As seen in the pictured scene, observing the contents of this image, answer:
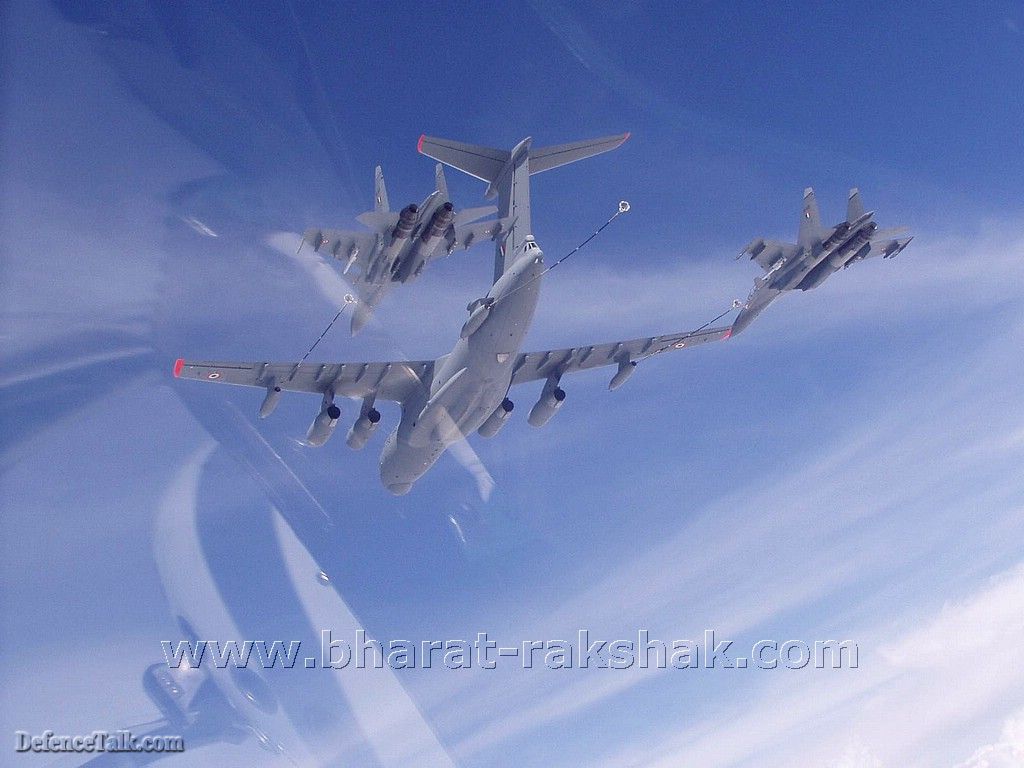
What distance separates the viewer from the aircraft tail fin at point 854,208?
111 ft

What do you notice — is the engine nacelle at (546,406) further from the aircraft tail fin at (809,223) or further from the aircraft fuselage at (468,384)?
the aircraft tail fin at (809,223)

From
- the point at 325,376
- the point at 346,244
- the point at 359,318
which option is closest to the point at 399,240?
the point at 346,244

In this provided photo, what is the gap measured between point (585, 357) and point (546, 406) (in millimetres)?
2911

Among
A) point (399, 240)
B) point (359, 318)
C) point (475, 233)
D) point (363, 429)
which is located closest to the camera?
point (399, 240)

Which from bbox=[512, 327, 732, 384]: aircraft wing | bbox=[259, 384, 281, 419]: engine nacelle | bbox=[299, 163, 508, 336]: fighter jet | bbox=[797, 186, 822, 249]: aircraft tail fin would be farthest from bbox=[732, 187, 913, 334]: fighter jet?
bbox=[259, 384, 281, 419]: engine nacelle

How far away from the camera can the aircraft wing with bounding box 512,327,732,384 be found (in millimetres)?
36312

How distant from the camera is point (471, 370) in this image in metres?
30.1

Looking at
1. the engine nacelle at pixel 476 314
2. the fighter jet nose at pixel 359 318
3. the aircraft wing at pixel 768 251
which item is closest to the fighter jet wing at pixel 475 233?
the engine nacelle at pixel 476 314

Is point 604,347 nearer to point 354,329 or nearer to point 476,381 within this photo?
point 476,381

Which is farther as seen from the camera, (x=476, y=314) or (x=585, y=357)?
(x=585, y=357)

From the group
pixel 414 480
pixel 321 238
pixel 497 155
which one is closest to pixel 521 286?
pixel 321 238

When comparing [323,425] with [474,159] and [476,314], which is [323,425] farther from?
[474,159]

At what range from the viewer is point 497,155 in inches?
1347

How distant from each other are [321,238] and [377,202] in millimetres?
6758
